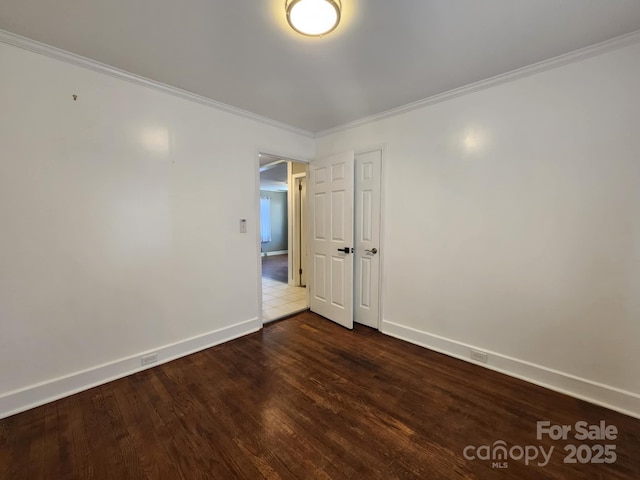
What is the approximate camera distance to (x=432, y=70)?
6.76 feet

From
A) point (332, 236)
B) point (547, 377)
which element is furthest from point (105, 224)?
point (547, 377)

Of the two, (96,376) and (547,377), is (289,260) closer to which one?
(96,376)

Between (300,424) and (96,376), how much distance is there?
170 centimetres

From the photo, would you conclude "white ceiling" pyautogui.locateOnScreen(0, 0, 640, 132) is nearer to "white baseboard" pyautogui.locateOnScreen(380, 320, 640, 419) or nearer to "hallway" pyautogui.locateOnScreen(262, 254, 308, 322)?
"white baseboard" pyautogui.locateOnScreen(380, 320, 640, 419)

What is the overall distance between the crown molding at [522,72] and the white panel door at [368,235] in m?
0.47

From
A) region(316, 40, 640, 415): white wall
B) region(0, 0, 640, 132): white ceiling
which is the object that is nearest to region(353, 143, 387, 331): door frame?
region(316, 40, 640, 415): white wall

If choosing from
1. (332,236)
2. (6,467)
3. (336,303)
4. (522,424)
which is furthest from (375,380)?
(6,467)

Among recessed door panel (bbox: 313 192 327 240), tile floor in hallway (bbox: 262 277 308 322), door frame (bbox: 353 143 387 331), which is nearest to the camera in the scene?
door frame (bbox: 353 143 387 331)

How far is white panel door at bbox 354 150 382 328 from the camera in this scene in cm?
299

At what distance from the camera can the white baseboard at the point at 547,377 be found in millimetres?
1781

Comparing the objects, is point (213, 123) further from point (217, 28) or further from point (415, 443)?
point (415, 443)

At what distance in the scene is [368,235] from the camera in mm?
3088

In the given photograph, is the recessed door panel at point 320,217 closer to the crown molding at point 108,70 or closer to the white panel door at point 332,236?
the white panel door at point 332,236

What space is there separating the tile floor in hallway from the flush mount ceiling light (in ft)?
9.69
